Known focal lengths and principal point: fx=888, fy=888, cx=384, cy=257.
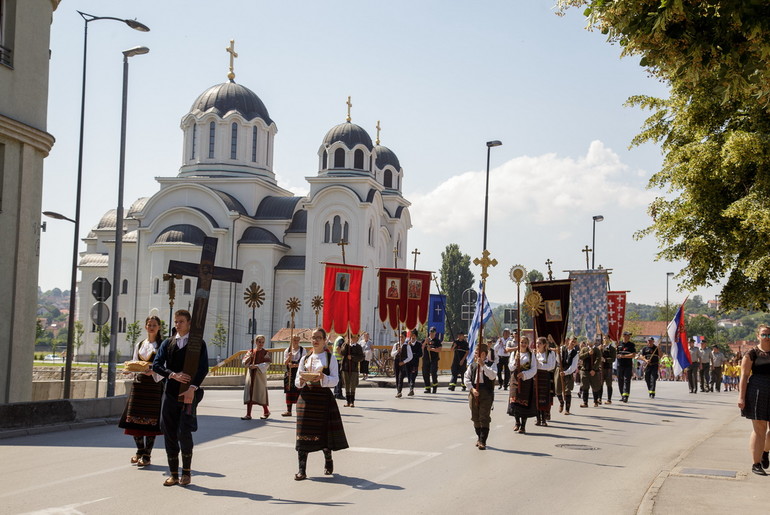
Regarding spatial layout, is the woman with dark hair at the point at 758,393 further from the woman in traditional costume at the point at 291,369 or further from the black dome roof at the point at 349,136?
the black dome roof at the point at 349,136

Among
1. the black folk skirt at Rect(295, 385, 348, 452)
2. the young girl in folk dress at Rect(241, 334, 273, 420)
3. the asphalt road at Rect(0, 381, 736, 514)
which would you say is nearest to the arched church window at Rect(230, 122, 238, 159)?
the asphalt road at Rect(0, 381, 736, 514)

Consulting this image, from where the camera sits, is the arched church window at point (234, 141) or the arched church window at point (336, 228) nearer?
the arched church window at point (336, 228)

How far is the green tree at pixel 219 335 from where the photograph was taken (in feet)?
202

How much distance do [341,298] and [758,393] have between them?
69.2 ft

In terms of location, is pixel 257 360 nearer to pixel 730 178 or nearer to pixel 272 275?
pixel 730 178

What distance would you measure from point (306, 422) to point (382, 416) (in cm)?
824

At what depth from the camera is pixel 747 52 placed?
7336 millimetres

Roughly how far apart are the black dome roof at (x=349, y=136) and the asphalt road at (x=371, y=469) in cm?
4956

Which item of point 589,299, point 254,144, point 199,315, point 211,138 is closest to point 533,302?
point 199,315

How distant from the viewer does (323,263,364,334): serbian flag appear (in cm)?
3066

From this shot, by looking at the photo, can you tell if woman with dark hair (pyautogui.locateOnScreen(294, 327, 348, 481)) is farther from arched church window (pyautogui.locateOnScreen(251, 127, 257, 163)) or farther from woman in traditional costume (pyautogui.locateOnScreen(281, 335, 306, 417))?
arched church window (pyautogui.locateOnScreen(251, 127, 257, 163))

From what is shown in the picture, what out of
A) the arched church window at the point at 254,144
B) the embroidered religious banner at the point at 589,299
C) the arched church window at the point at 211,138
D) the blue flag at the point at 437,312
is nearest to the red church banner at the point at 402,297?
the blue flag at the point at 437,312

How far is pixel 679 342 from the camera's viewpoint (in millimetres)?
30781

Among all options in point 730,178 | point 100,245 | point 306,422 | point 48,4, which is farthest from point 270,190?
point 306,422
